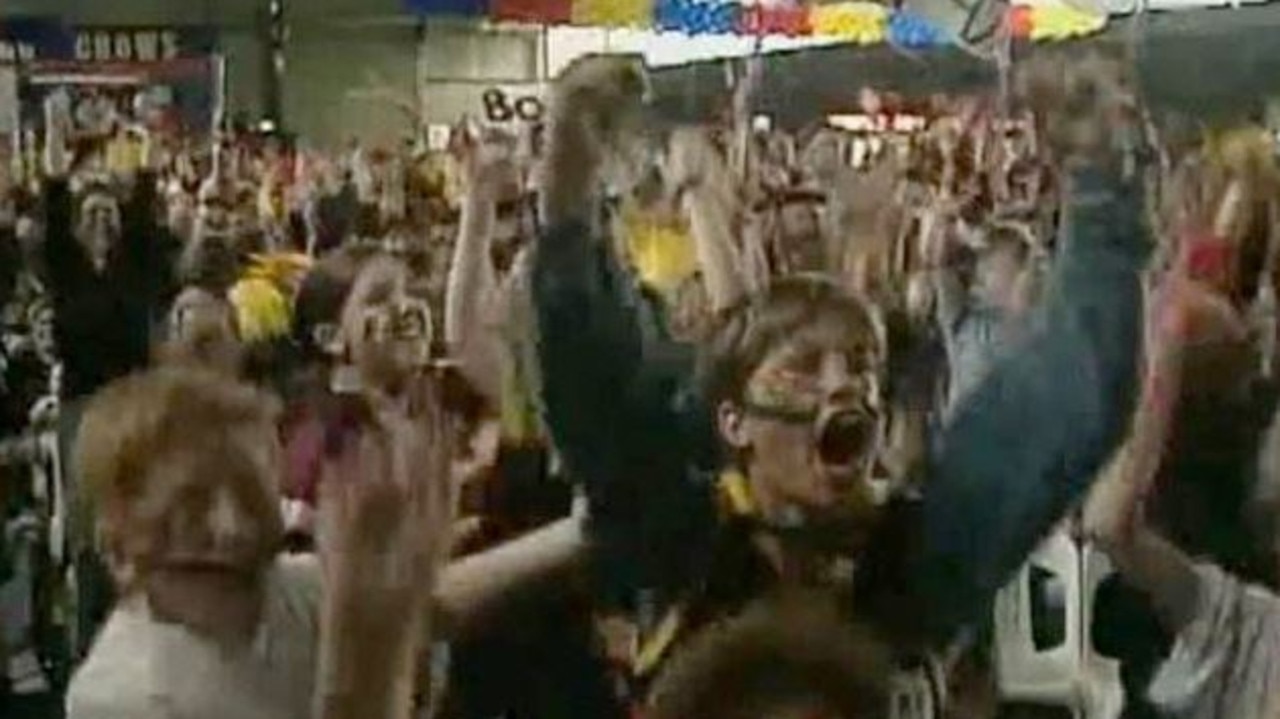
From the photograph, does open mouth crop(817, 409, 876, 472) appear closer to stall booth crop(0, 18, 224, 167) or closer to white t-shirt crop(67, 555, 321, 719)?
white t-shirt crop(67, 555, 321, 719)

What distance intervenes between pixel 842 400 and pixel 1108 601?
0.24 m

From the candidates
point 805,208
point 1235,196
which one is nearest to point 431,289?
point 805,208

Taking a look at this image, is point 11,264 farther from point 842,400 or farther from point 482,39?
point 842,400

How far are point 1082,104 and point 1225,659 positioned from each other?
368mm

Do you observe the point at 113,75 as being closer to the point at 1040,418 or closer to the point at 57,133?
the point at 57,133

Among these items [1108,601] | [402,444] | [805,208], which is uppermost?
[805,208]

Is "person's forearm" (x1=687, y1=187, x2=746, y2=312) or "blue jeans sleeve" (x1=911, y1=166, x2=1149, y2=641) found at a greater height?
"person's forearm" (x1=687, y1=187, x2=746, y2=312)

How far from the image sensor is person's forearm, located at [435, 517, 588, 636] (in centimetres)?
174

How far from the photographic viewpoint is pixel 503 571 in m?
1.76

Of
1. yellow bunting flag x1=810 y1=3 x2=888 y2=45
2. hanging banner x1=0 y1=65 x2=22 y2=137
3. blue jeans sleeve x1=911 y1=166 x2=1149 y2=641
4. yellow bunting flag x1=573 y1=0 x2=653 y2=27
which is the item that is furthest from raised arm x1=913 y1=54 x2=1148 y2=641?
hanging banner x1=0 y1=65 x2=22 y2=137

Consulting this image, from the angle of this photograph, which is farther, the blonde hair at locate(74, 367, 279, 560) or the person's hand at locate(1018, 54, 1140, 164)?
the person's hand at locate(1018, 54, 1140, 164)

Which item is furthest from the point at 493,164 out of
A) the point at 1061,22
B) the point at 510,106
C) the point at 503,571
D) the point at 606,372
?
the point at 1061,22

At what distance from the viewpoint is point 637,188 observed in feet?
5.84

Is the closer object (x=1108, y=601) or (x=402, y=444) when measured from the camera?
(x=402, y=444)
